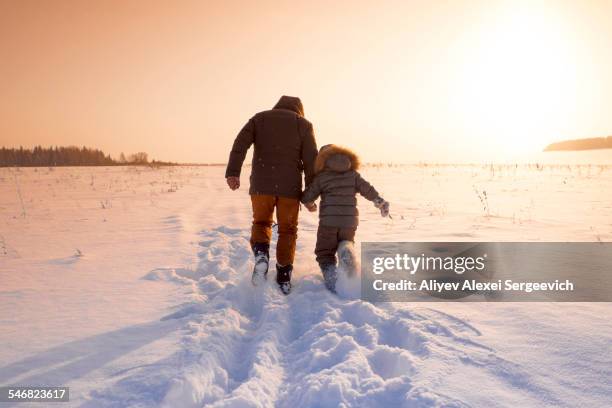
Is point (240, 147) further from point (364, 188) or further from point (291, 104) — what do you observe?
point (364, 188)

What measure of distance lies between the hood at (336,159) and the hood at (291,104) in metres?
0.58

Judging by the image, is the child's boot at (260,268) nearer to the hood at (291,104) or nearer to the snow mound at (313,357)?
the snow mound at (313,357)

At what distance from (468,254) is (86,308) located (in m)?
3.84

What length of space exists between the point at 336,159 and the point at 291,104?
844mm

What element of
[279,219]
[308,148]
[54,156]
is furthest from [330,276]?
[54,156]

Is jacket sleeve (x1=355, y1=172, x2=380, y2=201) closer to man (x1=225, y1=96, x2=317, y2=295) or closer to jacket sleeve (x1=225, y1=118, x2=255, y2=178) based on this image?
man (x1=225, y1=96, x2=317, y2=295)

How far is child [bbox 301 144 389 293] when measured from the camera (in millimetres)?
3725

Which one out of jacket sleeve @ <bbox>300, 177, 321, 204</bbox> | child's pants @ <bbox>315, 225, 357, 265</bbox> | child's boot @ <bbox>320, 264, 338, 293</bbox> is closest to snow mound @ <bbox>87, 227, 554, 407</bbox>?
child's boot @ <bbox>320, 264, 338, 293</bbox>

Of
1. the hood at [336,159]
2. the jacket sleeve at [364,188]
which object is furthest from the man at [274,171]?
the jacket sleeve at [364,188]

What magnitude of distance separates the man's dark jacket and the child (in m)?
0.25

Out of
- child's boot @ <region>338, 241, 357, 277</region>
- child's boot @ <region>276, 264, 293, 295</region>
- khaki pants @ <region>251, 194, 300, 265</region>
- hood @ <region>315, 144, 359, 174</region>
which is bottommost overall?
child's boot @ <region>276, 264, 293, 295</region>

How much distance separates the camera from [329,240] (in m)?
3.75

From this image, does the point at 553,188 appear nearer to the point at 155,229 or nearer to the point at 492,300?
the point at 492,300

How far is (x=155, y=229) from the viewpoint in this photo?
6477 millimetres
